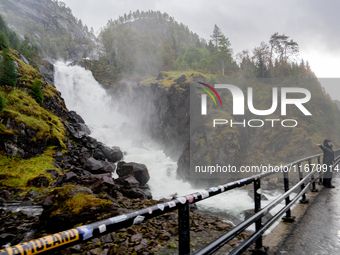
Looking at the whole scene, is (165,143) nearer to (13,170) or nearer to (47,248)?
(13,170)

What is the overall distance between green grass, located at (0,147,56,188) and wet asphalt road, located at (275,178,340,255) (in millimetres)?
14567

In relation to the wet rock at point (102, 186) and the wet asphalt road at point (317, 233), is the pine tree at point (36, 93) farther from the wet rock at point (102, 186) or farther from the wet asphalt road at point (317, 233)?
the wet asphalt road at point (317, 233)

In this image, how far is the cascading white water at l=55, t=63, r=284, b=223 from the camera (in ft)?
75.4

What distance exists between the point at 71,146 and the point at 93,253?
1719cm

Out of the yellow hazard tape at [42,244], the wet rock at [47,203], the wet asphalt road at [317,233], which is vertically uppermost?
the yellow hazard tape at [42,244]

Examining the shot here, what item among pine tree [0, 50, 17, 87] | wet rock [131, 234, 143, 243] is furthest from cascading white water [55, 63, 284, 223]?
pine tree [0, 50, 17, 87]

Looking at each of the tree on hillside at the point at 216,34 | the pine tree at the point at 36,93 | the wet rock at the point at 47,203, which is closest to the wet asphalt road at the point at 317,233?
the wet rock at the point at 47,203

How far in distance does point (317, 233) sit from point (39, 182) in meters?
14.7

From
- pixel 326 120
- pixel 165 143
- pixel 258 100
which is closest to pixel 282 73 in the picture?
pixel 258 100

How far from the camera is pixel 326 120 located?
32719mm

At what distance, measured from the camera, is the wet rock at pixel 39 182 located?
42.1 feet

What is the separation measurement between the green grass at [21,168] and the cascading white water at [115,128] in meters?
9.63

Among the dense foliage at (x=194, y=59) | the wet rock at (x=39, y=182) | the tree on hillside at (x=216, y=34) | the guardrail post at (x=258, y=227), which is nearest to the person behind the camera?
the guardrail post at (x=258, y=227)

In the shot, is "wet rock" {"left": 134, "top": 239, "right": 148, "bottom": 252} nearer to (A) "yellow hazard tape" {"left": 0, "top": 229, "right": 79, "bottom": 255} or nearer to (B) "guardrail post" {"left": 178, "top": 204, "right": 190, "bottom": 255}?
(B) "guardrail post" {"left": 178, "top": 204, "right": 190, "bottom": 255}
